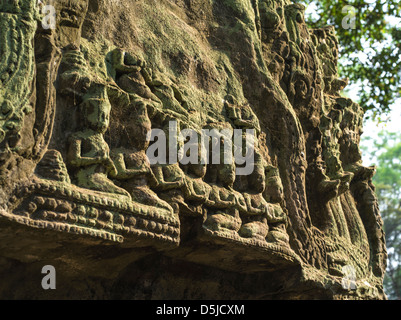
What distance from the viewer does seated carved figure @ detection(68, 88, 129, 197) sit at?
121 inches

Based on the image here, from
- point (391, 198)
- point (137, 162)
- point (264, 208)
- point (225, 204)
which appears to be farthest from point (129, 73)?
point (391, 198)

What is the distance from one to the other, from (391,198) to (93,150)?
48.4 feet

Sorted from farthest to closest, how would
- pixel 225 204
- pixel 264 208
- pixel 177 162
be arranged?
pixel 264 208 → pixel 225 204 → pixel 177 162

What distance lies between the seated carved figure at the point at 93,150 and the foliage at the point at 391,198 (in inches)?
508

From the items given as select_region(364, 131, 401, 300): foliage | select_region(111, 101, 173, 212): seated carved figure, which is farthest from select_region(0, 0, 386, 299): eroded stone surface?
select_region(364, 131, 401, 300): foliage

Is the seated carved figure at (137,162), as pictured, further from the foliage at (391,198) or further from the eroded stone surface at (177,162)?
the foliage at (391,198)

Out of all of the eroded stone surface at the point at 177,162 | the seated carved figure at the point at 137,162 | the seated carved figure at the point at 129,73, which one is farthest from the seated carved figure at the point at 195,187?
the seated carved figure at the point at 129,73

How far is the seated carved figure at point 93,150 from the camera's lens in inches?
121

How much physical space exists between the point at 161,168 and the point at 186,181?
0.56ft

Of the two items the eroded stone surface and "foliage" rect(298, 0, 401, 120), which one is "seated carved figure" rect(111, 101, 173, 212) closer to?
the eroded stone surface

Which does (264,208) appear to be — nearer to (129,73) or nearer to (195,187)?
(195,187)

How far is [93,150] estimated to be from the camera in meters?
3.11

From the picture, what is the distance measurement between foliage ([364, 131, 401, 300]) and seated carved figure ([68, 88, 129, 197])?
12914 mm

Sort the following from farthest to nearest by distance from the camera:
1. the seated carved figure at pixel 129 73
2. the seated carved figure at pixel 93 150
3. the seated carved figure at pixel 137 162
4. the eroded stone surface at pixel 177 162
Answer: the seated carved figure at pixel 129 73 < the seated carved figure at pixel 137 162 < the seated carved figure at pixel 93 150 < the eroded stone surface at pixel 177 162
